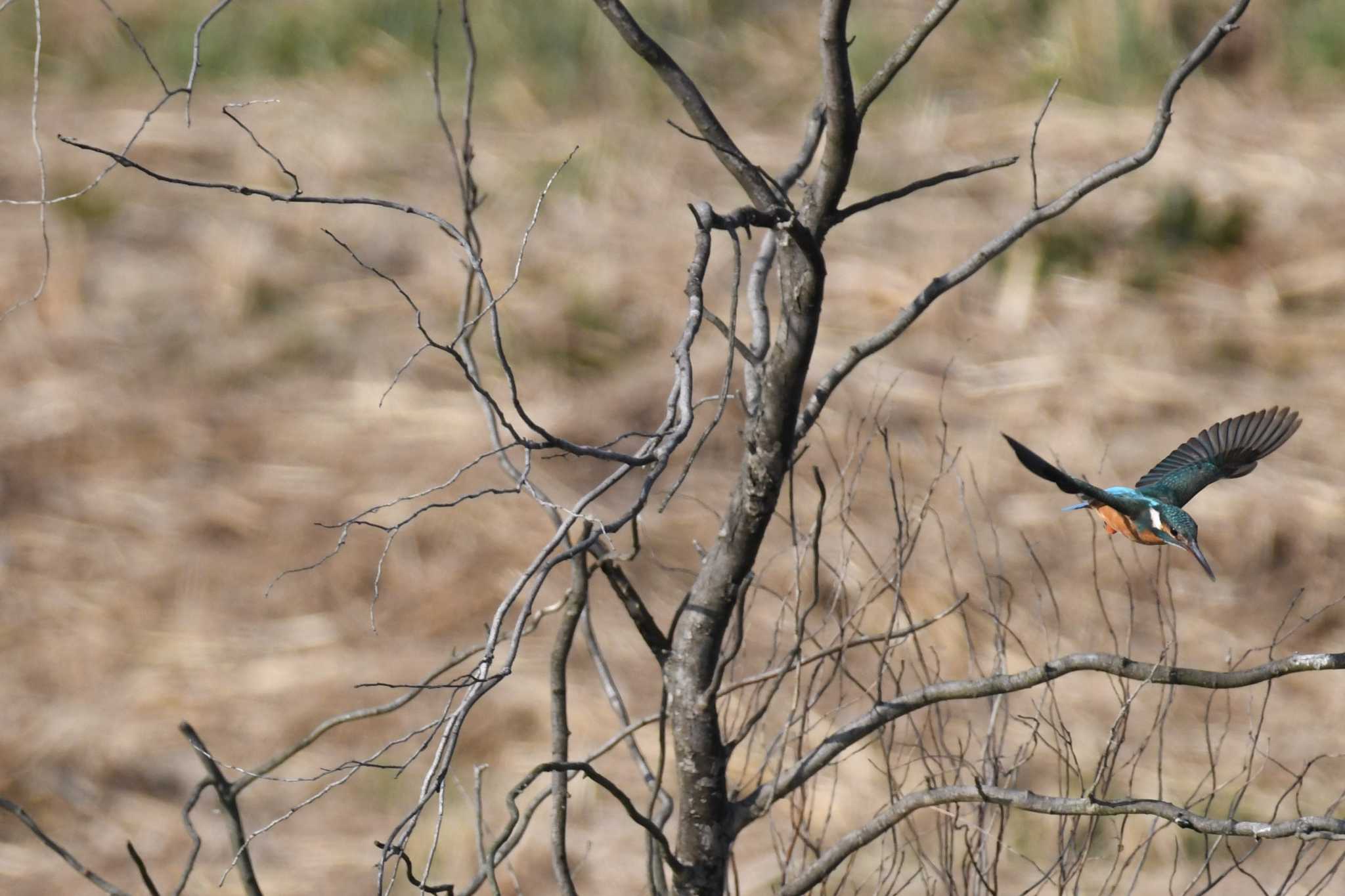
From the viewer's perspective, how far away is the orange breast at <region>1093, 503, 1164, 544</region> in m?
1.72

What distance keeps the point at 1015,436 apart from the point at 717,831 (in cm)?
364

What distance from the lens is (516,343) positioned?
606 centimetres

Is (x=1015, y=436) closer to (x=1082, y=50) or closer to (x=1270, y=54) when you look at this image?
(x=1082, y=50)

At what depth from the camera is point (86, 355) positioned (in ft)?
20.2

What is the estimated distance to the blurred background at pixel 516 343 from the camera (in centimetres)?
479

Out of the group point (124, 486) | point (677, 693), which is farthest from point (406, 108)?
point (677, 693)

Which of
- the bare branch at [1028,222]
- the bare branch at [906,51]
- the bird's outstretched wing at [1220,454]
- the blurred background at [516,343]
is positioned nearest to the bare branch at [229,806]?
the bare branch at [1028,222]

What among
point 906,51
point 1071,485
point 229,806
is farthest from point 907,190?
point 229,806

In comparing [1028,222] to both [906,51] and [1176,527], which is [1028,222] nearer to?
[906,51]

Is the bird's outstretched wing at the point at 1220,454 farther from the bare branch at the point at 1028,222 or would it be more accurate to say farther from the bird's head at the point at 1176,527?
the bare branch at the point at 1028,222

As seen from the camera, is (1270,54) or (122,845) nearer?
(122,845)

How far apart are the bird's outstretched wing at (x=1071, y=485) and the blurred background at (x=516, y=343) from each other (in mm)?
2201

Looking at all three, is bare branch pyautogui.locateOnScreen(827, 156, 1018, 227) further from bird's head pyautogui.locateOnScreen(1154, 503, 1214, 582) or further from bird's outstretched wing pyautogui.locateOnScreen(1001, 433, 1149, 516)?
bird's head pyautogui.locateOnScreen(1154, 503, 1214, 582)

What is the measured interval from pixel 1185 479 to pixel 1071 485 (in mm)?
383
